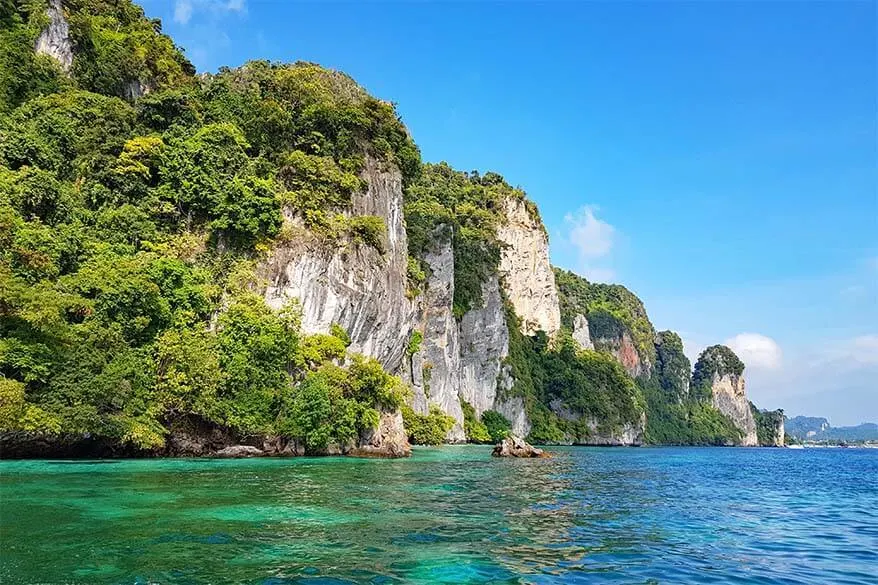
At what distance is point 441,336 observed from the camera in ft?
205

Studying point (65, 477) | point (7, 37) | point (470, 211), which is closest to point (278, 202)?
point (7, 37)

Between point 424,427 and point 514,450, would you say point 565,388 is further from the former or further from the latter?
point 514,450

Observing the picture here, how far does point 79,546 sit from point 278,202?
27.5 m

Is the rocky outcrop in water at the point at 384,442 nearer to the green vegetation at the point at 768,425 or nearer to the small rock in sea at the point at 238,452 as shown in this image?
the small rock in sea at the point at 238,452

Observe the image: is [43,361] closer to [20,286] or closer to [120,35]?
[20,286]

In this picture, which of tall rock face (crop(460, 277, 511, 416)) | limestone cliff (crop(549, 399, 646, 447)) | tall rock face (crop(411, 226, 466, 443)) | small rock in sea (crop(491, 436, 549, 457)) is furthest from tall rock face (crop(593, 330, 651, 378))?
small rock in sea (crop(491, 436, 549, 457))

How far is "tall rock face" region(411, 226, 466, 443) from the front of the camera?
60406 millimetres

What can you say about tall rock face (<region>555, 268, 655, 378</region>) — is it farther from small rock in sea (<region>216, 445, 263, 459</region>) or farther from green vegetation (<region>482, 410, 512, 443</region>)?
small rock in sea (<region>216, 445, 263, 459</region>)

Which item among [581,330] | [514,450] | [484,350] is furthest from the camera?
[581,330]

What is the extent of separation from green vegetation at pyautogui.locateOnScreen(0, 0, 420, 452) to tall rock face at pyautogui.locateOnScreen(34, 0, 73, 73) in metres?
0.53

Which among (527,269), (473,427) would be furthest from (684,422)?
(473,427)

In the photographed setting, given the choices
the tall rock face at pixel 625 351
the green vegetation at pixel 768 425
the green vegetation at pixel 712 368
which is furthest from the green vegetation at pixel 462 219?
the green vegetation at pixel 768 425

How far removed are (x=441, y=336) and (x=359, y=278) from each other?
25.6 m

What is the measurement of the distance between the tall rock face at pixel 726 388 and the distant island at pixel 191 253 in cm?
11671
